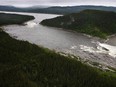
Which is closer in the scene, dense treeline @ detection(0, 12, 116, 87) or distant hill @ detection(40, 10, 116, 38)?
dense treeline @ detection(0, 12, 116, 87)

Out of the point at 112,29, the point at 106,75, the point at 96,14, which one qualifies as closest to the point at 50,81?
the point at 106,75

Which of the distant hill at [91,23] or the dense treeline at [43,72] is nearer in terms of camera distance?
the dense treeline at [43,72]

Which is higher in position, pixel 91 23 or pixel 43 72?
pixel 91 23

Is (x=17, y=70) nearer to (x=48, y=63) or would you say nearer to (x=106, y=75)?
(x=48, y=63)

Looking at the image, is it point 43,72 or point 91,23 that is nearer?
point 43,72
